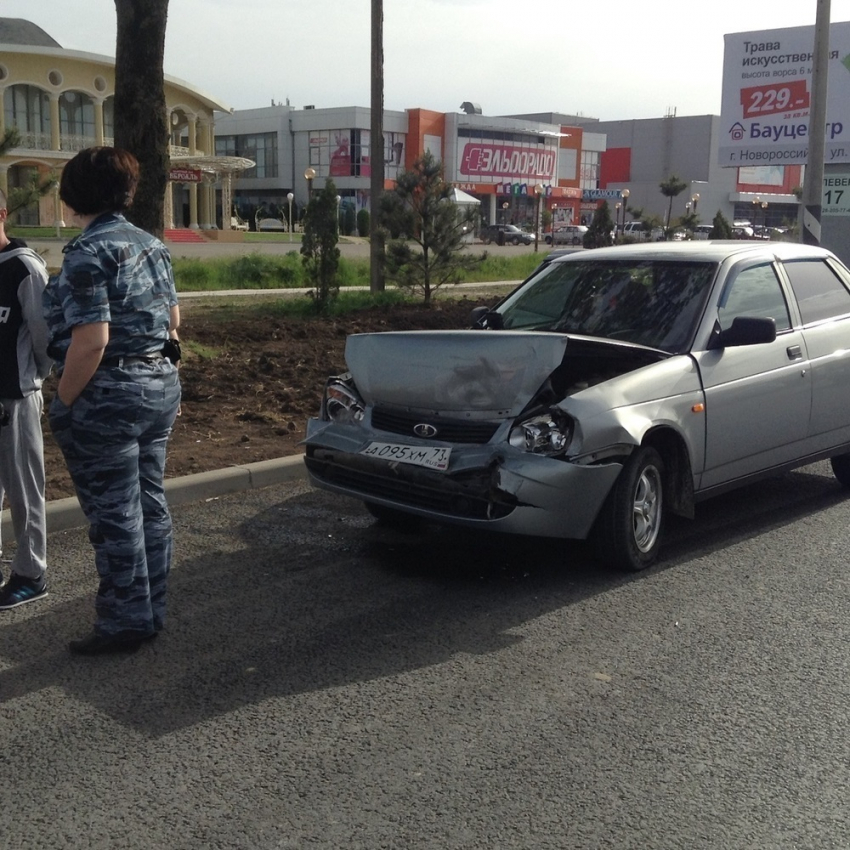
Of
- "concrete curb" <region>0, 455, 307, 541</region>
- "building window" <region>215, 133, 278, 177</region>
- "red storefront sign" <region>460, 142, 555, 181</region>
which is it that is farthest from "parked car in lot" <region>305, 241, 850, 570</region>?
"building window" <region>215, 133, 278, 177</region>

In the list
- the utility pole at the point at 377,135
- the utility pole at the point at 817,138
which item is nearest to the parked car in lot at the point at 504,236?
the utility pole at the point at 377,135

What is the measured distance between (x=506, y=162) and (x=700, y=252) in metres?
89.4

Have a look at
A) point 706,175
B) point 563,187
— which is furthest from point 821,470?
point 706,175

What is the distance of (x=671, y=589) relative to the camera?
5.57 meters

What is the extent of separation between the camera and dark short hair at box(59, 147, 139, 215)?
4.35 meters

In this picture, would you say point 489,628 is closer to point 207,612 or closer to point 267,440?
point 207,612

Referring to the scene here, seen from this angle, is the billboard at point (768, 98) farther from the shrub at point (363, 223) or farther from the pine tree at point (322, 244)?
the shrub at point (363, 223)

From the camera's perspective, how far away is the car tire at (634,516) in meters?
5.64

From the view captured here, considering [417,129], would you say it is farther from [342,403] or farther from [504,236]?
[342,403]

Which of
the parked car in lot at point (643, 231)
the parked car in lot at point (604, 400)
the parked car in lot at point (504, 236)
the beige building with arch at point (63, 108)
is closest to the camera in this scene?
the parked car in lot at point (604, 400)

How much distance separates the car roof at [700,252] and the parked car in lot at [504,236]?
204ft

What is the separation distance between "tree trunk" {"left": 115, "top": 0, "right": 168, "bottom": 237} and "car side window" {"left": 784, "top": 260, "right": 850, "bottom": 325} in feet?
17.3

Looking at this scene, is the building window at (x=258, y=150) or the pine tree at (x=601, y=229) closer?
the pine tree at (x=601, y=229)

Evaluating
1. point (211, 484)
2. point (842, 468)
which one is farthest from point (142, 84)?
point (842, 468)
